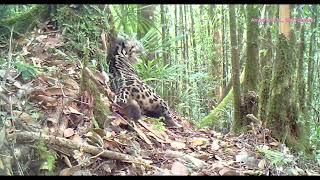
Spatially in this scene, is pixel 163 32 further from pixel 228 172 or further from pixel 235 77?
pixel 228 172

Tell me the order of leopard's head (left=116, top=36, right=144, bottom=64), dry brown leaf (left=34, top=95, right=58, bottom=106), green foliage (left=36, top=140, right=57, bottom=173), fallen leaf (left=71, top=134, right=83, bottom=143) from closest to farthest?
1. green foliage (left=36, top=140, right=57, bottom=173)
2. fallen leaf (left=71, top=134, right=83, bottom=143)
3. dry brown leaf (left=34, top=95, right=58, bottom=106)
4. leopard's head (left=116, top=36, right=144, bottom=64)

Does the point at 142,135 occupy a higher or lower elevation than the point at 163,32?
lower

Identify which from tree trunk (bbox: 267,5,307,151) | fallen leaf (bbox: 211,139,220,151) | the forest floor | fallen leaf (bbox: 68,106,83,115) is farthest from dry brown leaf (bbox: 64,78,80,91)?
tree trunk (bbox: 267,5,307,151)

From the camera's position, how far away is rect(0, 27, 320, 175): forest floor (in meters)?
2.09

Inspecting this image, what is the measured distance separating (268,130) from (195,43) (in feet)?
1.97

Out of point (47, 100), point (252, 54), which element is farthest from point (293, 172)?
point (47, 100)

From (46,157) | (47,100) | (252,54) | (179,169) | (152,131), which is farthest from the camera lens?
(252,54)

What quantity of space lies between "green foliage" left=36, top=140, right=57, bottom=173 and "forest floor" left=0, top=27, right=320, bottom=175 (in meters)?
0.01

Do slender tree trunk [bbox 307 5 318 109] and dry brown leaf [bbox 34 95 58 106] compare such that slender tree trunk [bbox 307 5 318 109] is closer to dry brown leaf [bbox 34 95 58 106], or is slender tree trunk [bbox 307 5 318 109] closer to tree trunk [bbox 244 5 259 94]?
tree trunk [bbox 244 5 259 94]

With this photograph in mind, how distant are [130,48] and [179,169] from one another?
772 millimetres

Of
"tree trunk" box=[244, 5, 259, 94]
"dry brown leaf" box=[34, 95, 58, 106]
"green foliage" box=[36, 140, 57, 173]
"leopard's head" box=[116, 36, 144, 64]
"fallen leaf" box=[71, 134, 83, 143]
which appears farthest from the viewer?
"leopard's head" box=[116, 36, 144, 64]

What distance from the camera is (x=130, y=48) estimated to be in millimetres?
2564

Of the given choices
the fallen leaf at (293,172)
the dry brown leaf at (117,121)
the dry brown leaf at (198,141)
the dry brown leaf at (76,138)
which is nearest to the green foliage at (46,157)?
the dry brown leaf at (76,138)
